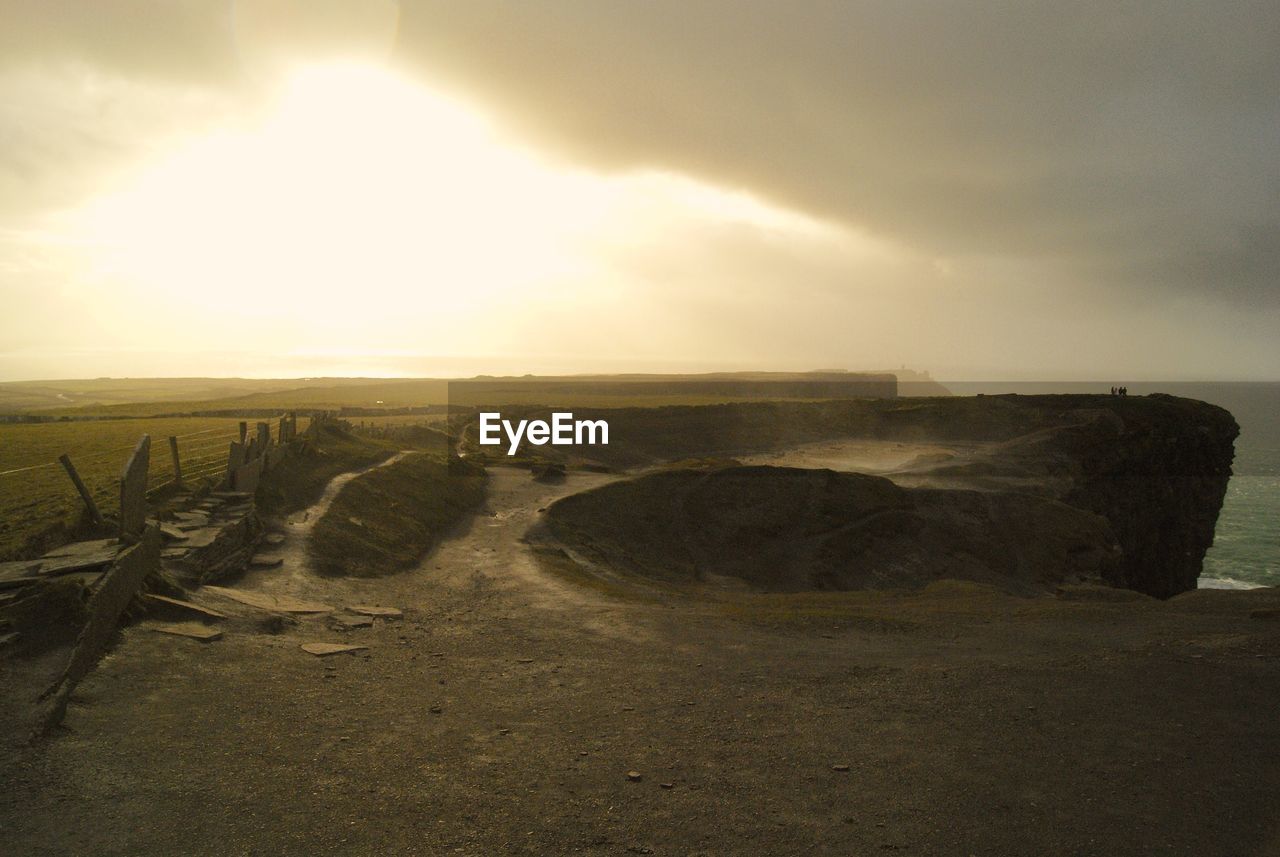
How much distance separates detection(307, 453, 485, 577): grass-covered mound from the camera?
77.3 feet

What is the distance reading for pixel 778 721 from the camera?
11.8 meters

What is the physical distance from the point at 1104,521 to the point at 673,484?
27.8m

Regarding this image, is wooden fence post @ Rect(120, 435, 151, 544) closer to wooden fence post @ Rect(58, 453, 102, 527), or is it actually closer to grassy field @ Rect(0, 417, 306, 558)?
wooden fence post @ Rect(58, 453, 102, 527)

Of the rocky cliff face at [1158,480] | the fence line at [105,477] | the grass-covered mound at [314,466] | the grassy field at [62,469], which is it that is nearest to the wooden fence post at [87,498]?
the fence line at [105,477]

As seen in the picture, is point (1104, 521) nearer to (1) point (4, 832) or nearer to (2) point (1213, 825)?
(2) point (1213, 825)

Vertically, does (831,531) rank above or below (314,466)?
below

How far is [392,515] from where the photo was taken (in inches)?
1172

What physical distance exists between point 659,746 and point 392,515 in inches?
842

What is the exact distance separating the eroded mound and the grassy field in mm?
15252

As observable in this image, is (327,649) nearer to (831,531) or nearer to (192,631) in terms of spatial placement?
(192,631)

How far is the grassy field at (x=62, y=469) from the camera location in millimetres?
17953

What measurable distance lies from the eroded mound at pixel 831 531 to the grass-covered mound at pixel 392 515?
16.8 feet

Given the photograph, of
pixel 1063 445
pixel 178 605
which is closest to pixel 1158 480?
pixel 1063 445

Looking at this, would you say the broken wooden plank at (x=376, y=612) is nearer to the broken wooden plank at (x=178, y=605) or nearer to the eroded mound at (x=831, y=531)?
the broken wooden plank at (x=178, y=605)
